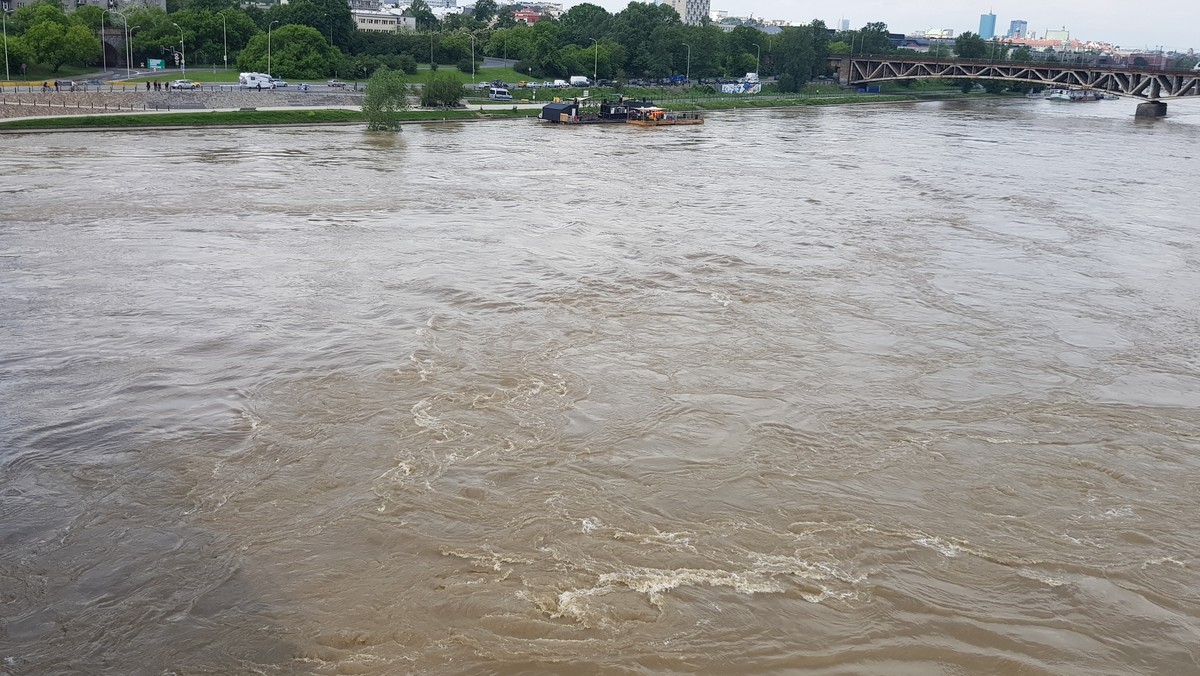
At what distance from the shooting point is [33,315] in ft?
43.4

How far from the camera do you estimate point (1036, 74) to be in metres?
72.9

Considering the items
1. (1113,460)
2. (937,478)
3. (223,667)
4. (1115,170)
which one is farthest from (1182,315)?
(1115,170)

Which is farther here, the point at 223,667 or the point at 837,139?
the point at 837,139

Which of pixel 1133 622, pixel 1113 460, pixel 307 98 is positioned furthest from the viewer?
pixel 307 98

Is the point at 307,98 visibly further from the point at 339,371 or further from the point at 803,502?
the point at 803,502

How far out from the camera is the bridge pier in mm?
62531

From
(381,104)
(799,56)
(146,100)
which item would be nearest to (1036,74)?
(799,56)

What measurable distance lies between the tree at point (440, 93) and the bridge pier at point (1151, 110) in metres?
43.1

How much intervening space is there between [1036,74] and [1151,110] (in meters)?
11.6

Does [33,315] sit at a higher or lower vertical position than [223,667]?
higher

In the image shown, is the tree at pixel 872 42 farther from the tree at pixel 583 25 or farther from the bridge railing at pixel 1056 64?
the tree at pixel 583 25

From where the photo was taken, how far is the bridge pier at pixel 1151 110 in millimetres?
62531

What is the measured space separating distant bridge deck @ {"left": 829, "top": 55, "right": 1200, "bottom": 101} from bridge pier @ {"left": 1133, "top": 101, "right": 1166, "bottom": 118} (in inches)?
26.8

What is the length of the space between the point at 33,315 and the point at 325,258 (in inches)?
196
